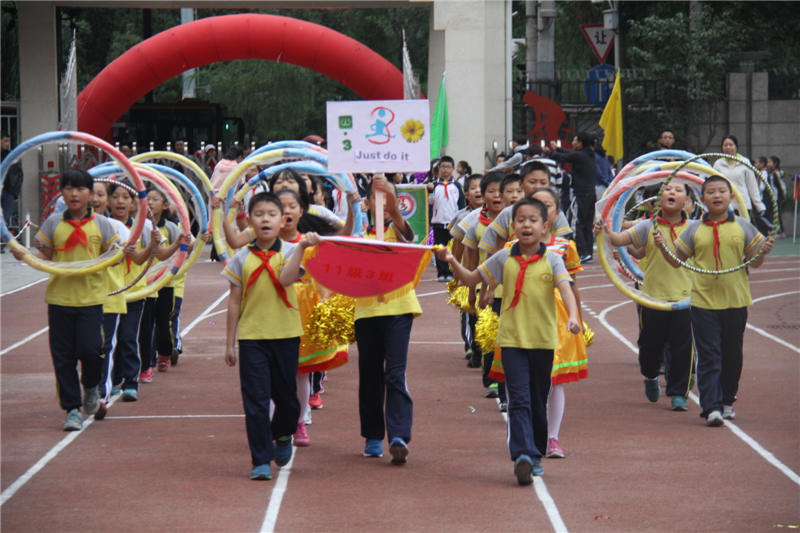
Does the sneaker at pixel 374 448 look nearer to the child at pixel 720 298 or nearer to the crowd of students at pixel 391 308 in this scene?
the crowd of students at pixel 391 308

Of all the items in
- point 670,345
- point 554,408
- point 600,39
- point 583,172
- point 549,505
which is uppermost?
point 600,39

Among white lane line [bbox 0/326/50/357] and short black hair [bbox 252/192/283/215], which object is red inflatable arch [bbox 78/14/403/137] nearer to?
white lane line [bbox 0/326/50/357]

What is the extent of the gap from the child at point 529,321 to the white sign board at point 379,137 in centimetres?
102

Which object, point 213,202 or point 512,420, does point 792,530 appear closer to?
point 512,420

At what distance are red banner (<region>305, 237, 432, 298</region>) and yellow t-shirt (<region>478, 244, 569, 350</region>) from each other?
0.57 meters

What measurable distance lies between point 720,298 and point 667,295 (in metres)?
0.81

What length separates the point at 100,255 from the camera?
992 cm

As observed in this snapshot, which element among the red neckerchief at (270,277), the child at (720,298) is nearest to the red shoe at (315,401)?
the red neckerchief at (270,277)

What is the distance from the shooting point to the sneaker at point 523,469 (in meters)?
7.78

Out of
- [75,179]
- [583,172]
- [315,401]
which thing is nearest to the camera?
[75,179]

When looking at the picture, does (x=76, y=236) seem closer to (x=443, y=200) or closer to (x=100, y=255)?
(x=100, y=255)

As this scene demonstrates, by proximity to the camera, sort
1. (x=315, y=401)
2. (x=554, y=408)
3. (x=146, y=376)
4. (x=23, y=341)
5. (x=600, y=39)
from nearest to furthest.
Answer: (x=554, y=408)
(x=315, y=401)
(x=146, y=376)
(x=23, y=341)
(x=600, y=39)

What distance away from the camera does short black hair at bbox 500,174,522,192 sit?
9.82m

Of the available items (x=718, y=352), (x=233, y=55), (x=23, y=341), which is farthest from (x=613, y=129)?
(x=718, y=352)
